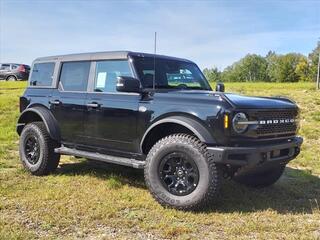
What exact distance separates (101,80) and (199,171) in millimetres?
2130

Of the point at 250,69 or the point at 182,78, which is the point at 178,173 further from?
the point at 250,69

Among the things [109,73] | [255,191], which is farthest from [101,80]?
[255,191]

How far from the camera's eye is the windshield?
6.28 m

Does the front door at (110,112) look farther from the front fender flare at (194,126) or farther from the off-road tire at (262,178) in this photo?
the off-road tire at (262,178)

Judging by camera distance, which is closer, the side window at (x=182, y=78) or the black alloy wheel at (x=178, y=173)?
the black alloy wheel at (x=178, y=173)

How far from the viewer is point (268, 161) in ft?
17.6

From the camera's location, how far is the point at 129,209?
5414mm

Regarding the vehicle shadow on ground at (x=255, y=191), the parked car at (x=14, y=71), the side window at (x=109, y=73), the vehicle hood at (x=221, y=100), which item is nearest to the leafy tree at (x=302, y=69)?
the parked car at (x=14, y=71)

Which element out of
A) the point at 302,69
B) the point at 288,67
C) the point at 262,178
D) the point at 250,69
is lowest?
the point at 262,178

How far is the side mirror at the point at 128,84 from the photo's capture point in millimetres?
5811

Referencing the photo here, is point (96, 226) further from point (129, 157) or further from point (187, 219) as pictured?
point (129, 157)

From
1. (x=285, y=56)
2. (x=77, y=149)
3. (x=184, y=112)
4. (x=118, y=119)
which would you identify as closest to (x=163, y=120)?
(x=184, y=112)

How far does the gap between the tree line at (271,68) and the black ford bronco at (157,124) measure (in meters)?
86.1

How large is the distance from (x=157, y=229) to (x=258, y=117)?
5.67 feet
